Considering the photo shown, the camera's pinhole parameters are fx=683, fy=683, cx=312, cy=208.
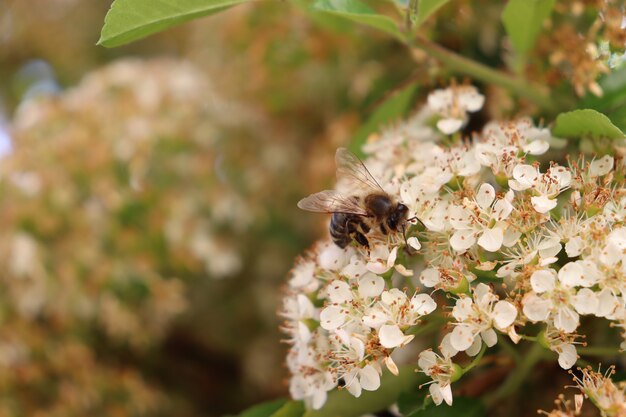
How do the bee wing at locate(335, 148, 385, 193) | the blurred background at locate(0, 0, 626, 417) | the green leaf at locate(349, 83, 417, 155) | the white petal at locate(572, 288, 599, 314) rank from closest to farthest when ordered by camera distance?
the white petal at locate(572, 288, 599, 314) < the bee wing at locate(335, 148, 385, 193) < the green leaf at locate(349, 83, 417, 155) < the blurred background at locate(0, 0, 626, 417)

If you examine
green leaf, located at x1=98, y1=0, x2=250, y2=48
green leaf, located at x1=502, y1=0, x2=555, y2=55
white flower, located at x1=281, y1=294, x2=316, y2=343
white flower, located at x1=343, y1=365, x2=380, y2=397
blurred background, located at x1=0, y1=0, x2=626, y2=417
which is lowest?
blurred background, located at x1=0, y1=0, x2=626, y2=417

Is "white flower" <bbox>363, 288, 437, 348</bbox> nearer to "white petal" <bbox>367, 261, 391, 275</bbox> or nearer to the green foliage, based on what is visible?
"white petal" <bbox>367, 261, 391, 275</bbox>

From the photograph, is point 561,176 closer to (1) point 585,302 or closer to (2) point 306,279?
(1) point 585,302

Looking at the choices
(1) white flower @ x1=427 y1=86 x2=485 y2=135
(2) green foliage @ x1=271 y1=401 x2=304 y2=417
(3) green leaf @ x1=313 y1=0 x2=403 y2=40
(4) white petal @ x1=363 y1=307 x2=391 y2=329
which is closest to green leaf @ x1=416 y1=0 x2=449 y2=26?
(3) green leaf @ x1=313 y1=0 x2=403 y2=40

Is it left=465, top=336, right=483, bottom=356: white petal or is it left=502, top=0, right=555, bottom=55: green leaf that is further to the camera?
left=502, top=0, right=555, bottom=55: green leaf

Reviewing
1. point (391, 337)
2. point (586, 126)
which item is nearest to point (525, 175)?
point (586, 126)

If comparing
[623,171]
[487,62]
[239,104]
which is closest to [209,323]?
[239,104]

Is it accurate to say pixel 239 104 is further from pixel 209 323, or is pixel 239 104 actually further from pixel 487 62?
pixel 487 62

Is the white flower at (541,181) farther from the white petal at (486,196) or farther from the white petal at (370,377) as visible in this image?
the white petal at (370,377)
